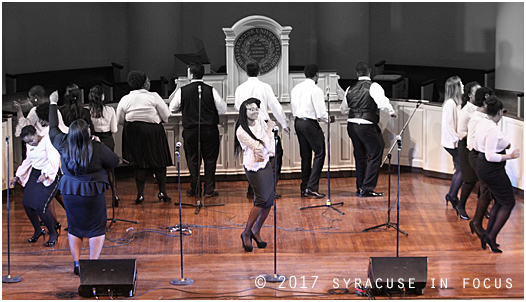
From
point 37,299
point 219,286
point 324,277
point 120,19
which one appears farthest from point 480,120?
point 120,19

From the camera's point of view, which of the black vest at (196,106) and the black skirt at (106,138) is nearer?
the black skirt at (106,138)

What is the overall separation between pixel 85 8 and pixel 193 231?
22.2 ft

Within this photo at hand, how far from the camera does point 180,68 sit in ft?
39.0

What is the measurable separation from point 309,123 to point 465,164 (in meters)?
1.82

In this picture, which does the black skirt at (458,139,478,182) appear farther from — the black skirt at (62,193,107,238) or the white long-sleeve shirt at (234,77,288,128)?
the black skirt at (62,193,107,238)

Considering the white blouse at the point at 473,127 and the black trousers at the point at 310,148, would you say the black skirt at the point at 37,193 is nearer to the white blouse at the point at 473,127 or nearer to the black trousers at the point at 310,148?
the black trousers at the point at 310,148

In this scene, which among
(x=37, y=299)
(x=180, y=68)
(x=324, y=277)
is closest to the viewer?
(x=37, y=299)

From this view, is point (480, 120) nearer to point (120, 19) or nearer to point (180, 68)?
point (180, 68)

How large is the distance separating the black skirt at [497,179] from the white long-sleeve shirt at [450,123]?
127cm

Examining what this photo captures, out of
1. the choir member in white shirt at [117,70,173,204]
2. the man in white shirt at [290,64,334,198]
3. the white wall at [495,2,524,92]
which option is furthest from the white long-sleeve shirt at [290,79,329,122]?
the white wall at [495,2,524,92]

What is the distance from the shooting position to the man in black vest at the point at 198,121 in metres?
7.44

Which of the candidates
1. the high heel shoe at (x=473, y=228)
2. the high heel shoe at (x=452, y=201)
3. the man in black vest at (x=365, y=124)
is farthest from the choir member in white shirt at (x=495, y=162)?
the man in black vest at (x=365, y=124)

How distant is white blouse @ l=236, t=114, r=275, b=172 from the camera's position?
563cm

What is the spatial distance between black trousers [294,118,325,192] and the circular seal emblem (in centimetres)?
100
